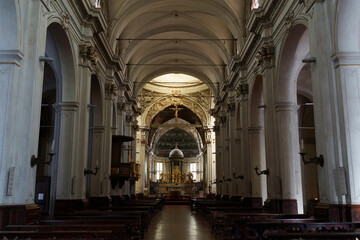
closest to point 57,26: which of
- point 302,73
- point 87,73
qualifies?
point 87,73

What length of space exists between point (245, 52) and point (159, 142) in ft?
114

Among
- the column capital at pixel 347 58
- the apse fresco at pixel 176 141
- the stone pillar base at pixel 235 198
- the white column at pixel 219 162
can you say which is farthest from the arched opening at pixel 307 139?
the apse fresco at pixel 176 141

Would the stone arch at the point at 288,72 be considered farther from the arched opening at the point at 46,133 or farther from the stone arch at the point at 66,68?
the arched opening at the point at 46,133

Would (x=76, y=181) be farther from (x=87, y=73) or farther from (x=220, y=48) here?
(x=220, y=48)

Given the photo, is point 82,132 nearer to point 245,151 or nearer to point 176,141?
point 245,151

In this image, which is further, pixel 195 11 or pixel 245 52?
pixel 195 11

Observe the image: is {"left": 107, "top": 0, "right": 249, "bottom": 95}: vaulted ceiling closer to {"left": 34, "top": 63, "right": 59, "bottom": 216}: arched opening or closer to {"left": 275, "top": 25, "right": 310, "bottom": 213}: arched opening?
{"left": 34, "top": 63, "right": 59, "bottom": 216}: arched opening

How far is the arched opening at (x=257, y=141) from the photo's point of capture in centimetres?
1472

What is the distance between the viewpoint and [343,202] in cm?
726

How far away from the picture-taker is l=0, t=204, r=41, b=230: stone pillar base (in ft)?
22.2

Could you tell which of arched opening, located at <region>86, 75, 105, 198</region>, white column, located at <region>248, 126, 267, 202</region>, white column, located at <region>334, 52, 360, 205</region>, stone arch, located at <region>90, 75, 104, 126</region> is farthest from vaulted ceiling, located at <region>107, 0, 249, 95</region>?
white column, located at <region>334, 52, 360, 205</region>

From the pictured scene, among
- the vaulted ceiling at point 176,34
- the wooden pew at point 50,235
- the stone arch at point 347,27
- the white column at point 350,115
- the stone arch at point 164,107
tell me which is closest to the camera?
the wooden pew at point 50,235

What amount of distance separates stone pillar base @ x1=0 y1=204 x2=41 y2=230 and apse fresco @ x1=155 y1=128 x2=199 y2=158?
4103 cm

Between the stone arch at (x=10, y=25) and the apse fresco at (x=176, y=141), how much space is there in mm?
41165
